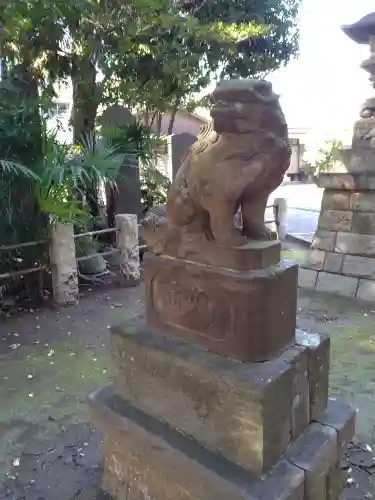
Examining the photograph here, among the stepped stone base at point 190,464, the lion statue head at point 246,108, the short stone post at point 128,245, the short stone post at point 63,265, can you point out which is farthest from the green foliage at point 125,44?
the stepped stone base at point 190,464

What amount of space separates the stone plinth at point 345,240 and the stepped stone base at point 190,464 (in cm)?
300

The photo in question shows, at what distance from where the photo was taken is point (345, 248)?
4.93 metres

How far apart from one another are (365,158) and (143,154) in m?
2.73

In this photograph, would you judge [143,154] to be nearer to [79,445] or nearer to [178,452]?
[79,445]

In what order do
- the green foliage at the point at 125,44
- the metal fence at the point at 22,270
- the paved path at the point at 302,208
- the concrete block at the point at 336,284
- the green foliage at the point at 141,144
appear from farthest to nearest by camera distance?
the paved path at the point at 302,208 < the green foliage at the point at 141,144 < the green foliage at the point at 125,44 < the concrete block at the point at 336,284 < the metal fence at the point at 22,270

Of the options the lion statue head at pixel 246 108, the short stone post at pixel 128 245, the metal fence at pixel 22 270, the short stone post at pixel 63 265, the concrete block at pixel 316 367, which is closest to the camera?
the lion statue head at pixel 246 108

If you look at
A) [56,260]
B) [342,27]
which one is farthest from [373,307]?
[56,260]

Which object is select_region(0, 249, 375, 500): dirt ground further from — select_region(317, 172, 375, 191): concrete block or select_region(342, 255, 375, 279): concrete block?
select_region(317, 172, 375, 191): concrete block

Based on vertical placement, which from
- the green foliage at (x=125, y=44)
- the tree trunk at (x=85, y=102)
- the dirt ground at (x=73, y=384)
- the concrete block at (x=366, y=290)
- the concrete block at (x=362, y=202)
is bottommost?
the dirt ground at (x=73, y=384)

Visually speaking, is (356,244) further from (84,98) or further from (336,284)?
(84,98)

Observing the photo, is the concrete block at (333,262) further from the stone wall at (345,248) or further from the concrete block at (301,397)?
the concrete block at (301,397)

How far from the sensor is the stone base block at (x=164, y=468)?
1.61 metres

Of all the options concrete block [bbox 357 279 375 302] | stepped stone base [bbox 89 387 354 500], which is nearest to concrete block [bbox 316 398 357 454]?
stepped stone base [bbox 89 387 354 500]

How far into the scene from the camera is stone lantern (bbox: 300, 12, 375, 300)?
472cm
